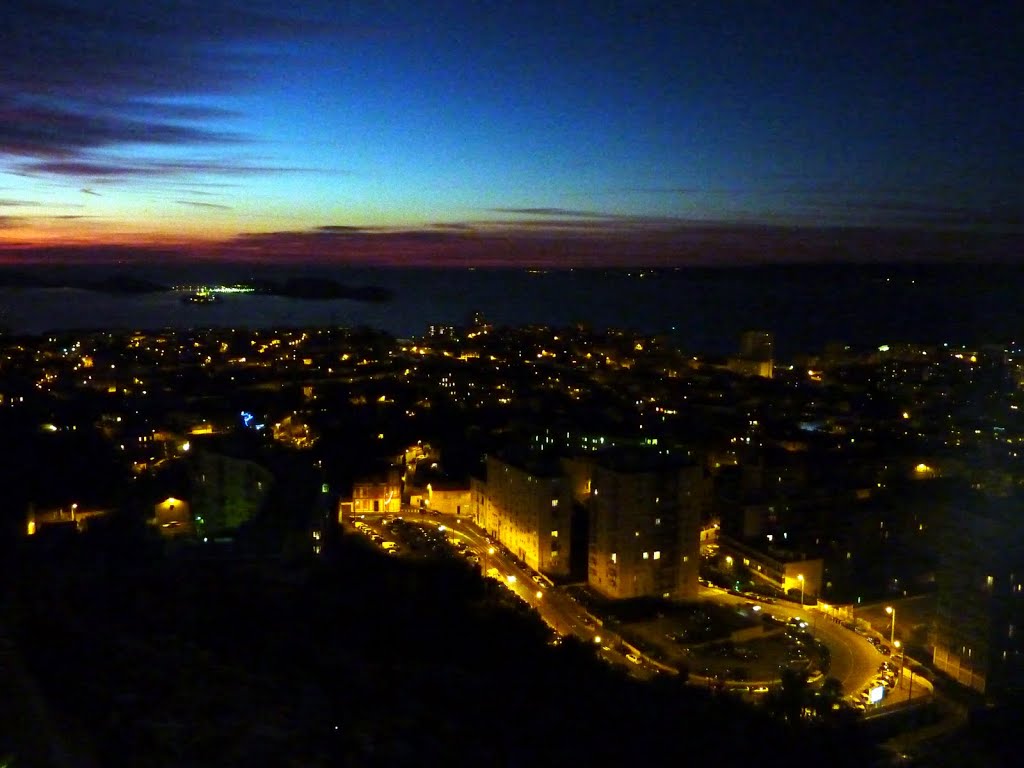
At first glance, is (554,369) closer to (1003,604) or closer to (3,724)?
(1003,604)

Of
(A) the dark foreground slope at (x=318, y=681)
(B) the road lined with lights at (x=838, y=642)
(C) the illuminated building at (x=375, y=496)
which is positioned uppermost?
(A) the dark foreground slope at (x=318, y=681)

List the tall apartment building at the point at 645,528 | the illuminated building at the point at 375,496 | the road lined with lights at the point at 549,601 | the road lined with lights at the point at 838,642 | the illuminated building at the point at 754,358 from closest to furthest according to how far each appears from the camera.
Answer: the road lined with lights at the point at 838,642
the road lined with lights at the point at 549,601
the tall apartment building at the point at 645,528
the illuminated building at the point at 375,496
the illuminated building at the point at 754,358

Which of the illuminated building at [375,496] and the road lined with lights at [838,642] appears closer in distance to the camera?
the road lined with lights at [838,642]

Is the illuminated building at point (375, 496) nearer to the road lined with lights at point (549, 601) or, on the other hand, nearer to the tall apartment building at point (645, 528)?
the road lined with lights at point (549, 601)

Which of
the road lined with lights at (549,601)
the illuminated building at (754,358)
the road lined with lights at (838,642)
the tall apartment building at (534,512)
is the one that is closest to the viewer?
the road lined with lights at (838,642)

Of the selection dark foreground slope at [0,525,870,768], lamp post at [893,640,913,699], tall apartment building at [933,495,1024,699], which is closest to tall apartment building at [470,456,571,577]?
lamp post at [893,640,913,699]

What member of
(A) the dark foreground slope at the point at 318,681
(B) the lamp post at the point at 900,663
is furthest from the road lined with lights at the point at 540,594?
(B) the lamp post at the point at 900,663

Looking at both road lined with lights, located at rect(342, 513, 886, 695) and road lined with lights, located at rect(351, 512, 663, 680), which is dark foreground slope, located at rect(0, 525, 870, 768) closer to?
road lined with lights, located at rect(351, 512, 663, 680)
